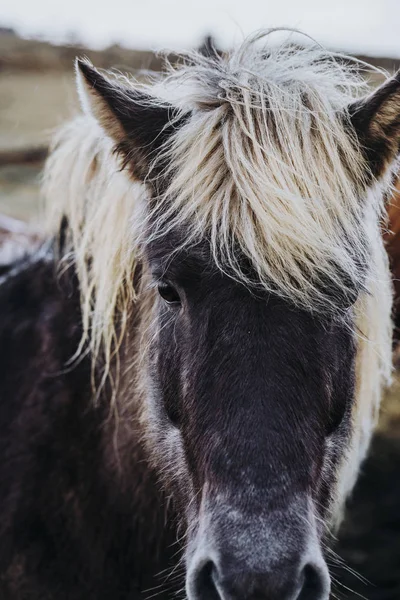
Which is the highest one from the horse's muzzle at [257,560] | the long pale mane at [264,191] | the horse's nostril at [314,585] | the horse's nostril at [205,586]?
the long pale mane at [264,191]

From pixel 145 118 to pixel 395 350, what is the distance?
1.79 metres

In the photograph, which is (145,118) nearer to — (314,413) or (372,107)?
(372,107)

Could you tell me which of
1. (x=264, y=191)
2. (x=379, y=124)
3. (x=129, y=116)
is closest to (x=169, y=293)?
(x=264, y=191)

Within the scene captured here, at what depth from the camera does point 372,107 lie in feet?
6.16

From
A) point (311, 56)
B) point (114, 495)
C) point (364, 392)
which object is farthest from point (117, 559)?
point (311, 56)

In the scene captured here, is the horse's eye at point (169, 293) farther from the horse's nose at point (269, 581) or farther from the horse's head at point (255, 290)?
the horse's nose at point (269, 581)

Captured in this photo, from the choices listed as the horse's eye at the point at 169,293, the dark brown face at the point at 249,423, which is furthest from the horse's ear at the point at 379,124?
the horse's eye at the point at 169,293

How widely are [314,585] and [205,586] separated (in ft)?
0.83

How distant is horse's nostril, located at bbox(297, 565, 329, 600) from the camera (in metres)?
1.51

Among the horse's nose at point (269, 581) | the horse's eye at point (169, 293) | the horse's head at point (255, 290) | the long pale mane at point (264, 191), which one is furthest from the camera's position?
the horse's eye at point (169, 293)

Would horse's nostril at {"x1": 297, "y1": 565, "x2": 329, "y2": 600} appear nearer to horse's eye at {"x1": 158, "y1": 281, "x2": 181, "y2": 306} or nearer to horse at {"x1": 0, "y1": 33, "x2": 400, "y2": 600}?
horse at {"x1": 0, "y1": 33, "x2": 400, "y2": 600}

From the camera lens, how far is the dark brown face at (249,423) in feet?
4.82

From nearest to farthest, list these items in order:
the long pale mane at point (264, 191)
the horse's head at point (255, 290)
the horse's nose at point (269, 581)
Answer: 1. the horse's nose at point (269, 581)
2. the horse's head at point (255, 290)
3. the long pale mane at point (264, 191)

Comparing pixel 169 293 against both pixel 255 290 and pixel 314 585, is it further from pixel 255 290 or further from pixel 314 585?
pixel 314 585
